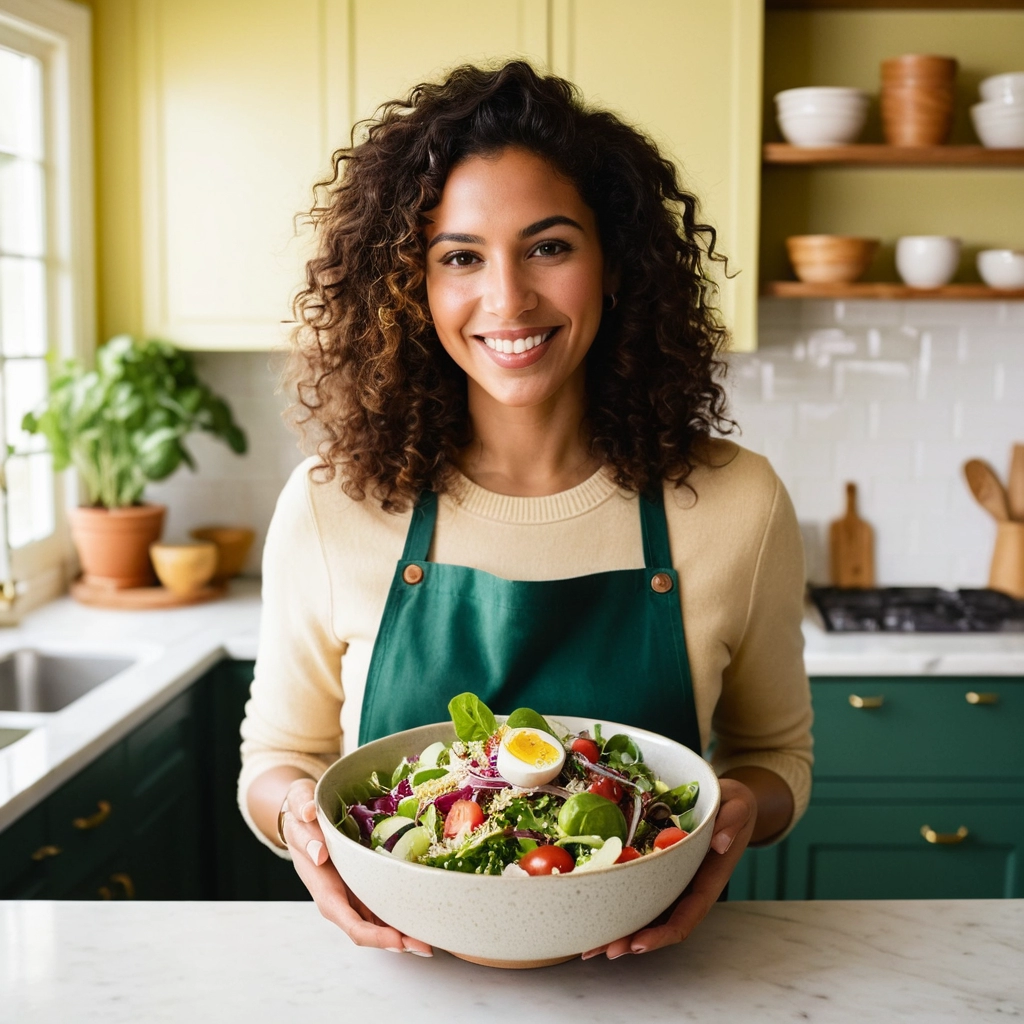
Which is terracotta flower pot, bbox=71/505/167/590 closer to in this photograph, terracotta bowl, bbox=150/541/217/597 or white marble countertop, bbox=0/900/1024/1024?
terracotta bowl, bbox=150/541/217/597

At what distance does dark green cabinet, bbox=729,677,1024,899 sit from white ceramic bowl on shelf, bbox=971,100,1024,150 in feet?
4.09

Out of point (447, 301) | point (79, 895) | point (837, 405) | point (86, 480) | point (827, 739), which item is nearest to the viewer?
point (447, 301)

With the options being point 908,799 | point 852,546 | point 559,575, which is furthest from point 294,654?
point 852,546

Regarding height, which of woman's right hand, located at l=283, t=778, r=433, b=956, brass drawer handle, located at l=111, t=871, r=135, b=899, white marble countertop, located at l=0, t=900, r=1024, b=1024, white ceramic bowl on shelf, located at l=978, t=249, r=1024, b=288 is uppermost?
white ceramic bowl on shelf, located at l=978, t=249, r=1024, b=288

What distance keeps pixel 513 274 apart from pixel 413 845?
623mm

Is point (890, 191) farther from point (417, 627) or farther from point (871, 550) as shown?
point (417, 627)

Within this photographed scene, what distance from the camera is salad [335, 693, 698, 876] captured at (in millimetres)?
880

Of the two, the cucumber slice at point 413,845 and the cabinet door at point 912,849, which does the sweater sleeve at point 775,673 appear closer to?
the cucumber slice at point 413,845

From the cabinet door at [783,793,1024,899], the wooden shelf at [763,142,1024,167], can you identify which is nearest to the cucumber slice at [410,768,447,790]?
the cabinet door at [783,793,1024,899]

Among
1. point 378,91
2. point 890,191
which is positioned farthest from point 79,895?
point 890,191

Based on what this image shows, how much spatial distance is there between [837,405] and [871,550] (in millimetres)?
395

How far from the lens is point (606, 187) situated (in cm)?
137

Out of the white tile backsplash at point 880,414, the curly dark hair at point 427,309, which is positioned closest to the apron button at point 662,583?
the curly dark hair at point 427,309

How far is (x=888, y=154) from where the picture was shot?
2.67 metres
